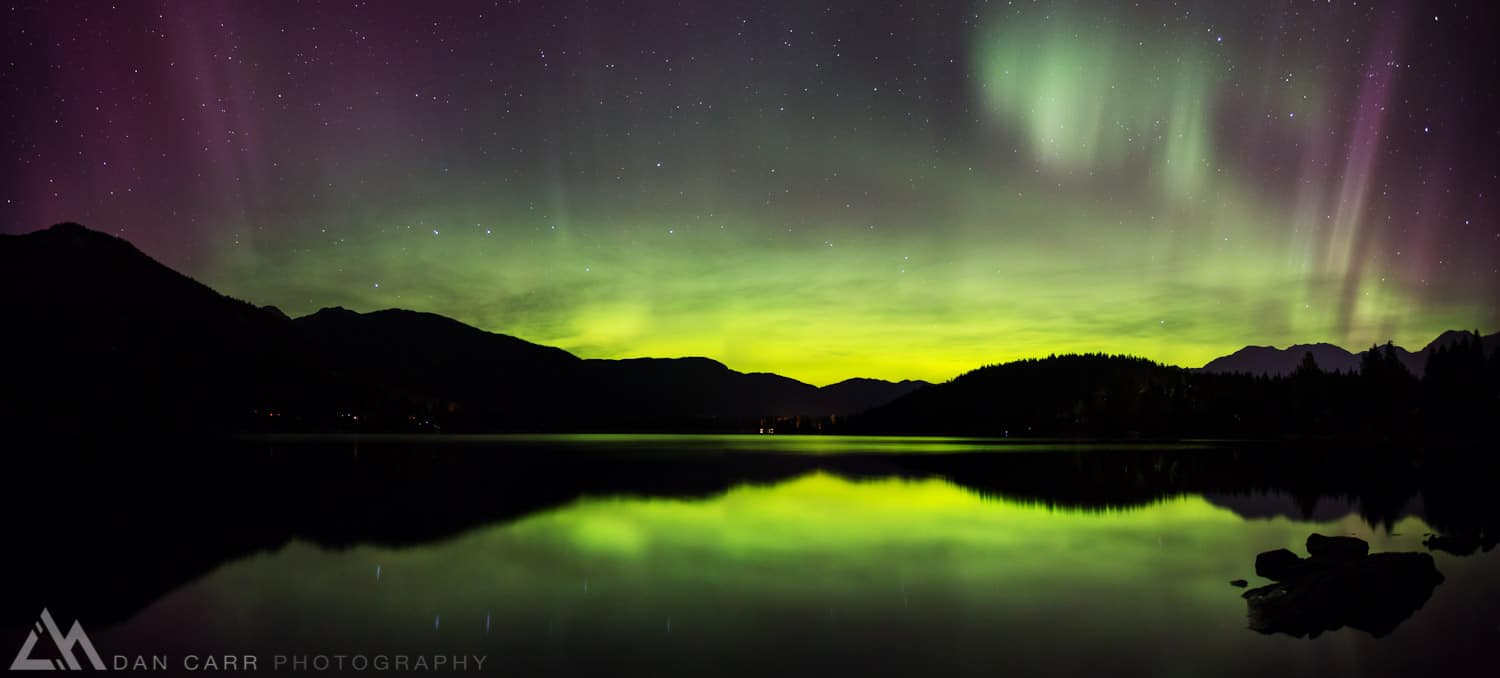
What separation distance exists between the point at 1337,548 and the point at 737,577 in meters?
18.1

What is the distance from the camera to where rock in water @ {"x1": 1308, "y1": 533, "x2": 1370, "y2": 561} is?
21.7 m

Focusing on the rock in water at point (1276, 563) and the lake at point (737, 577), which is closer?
the lake at point (737, 577)

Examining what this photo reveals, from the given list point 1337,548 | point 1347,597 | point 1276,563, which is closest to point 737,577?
point 1347,597

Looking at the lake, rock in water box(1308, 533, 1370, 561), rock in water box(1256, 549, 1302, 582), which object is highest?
rock in water box(1308, 533, 1370, 561)

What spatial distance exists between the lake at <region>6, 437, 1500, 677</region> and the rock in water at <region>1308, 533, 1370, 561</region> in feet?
6.09

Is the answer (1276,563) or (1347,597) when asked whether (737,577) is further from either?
(1276,563)

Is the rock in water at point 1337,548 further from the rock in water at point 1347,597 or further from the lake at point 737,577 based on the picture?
the lake at point 737,577

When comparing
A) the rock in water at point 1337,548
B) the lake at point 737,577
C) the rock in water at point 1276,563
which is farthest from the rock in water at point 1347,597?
the rock in water at point 1276,563

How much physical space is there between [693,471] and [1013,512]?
4062 centimetres

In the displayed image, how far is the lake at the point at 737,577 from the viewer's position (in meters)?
15.6

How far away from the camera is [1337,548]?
886 inches

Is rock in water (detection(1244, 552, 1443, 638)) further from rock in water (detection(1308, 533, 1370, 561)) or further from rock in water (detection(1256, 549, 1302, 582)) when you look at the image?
rock in water (detection(1256, 549, 1302, 582))

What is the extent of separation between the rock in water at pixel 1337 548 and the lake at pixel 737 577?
1855 millimetres

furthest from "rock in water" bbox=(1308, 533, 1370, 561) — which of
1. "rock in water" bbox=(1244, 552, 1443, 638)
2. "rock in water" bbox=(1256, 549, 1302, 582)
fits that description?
"rock in water" bbox=(1244, 552, 1443, 638)
